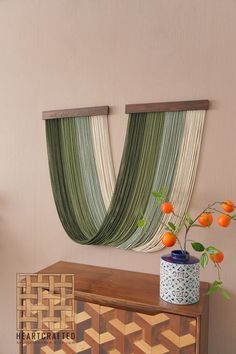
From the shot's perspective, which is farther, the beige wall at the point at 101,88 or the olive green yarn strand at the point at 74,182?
the olive green yarn strand at the point at 74,182

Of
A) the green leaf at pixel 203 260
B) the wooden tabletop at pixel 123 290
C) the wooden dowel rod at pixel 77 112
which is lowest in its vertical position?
the wooden tabletop at pixel 123 290

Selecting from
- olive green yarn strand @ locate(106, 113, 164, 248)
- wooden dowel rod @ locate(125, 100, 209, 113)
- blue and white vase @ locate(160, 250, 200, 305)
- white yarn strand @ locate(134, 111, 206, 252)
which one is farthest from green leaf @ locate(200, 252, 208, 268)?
wooden dowel rod @ locate(125, 100, 209, 113)

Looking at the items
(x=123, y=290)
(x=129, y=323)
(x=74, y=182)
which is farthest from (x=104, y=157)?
(x=129, y=323)

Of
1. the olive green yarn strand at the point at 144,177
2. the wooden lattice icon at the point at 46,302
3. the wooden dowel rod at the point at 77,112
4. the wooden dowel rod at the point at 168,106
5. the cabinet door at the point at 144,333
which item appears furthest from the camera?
the wooden dowel rod at the point at 77,112

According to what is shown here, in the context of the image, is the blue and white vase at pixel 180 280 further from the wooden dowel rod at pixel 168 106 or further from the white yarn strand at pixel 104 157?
Result: the wooden dowel rod at pixel 168 106

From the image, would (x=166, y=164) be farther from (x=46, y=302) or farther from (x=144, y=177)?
(x=46, y=302)

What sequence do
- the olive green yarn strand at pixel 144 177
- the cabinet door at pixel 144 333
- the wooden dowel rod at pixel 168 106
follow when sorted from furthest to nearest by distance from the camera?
the olive green yarn strand at pixel 144 177
the wooden dowel rod at pixel 168 106
the cabinet door at pixel 144 333

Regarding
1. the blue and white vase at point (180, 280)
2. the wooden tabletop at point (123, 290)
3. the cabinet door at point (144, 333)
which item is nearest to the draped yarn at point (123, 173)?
the wooden tabletop at point (123, 290)

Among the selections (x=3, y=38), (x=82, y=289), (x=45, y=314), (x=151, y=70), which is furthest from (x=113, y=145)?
(x=3, y=38)

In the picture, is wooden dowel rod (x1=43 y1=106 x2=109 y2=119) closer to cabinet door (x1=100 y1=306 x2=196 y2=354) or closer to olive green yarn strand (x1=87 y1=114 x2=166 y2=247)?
olive green yarn strand (x1=87 y1=114 x2=166 y2=247)

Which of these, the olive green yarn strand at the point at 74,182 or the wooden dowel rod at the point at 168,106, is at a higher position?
the wooden dowel rod at the point at 168,106

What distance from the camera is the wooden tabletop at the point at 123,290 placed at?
1.36 meters

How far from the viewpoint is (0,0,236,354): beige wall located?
163 cm

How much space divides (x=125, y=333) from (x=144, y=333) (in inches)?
3.4
